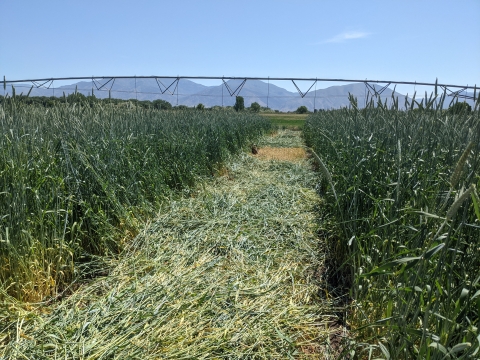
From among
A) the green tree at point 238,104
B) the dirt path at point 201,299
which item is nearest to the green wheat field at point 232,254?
the dirt path at point 201,299

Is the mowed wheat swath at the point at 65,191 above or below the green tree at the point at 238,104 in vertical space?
below

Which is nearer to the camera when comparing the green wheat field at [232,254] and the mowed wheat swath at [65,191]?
the green wheat field at [232,254]

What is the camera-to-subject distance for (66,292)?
3.01 meters

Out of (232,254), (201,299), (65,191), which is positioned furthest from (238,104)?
(201,299)

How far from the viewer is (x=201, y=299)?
8.23ft

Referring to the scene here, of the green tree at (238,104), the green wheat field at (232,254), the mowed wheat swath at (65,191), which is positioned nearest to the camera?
the green wheat field at (232,254)

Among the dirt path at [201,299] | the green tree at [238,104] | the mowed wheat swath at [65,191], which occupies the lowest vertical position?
the dirt path at [201,299]

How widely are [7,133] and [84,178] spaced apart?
28.9 inches

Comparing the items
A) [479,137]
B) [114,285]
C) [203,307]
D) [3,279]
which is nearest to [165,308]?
[203,307]

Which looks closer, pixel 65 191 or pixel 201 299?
pixel 201 299

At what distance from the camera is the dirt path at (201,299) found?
2094 millimetres

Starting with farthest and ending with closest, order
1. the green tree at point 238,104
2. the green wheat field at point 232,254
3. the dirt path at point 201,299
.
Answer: the green tree at point 238,104 → the dirt path at point 201,299 → the green wheat field at point 232,254

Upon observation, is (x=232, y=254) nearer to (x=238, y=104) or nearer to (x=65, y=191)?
(x=65, y=191)

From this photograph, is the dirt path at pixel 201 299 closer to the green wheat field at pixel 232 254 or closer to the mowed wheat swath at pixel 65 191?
the green wheat field at pixel 232 254
